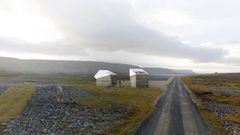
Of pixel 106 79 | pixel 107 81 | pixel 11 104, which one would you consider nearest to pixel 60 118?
pixel 11 104

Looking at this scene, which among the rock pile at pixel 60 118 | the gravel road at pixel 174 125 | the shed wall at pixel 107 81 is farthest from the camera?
the shed wall at pixel 107 81

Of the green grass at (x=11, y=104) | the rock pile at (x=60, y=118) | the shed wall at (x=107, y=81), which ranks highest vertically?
the shed wall at (x=107, y=81)

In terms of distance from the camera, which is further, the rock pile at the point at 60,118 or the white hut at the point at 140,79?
the white hut at the point at 140,79

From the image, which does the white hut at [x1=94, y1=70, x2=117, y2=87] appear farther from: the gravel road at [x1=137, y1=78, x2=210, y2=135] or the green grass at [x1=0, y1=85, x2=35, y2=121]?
the gravel road at [x1=137, y1=78, x2=210, y2=135]

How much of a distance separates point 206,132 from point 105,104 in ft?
83.4

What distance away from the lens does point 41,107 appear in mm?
45219

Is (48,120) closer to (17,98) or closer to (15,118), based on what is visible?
(15,118)

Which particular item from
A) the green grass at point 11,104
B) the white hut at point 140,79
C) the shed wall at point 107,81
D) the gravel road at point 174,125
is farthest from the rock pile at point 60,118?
the white hut at point 140,79

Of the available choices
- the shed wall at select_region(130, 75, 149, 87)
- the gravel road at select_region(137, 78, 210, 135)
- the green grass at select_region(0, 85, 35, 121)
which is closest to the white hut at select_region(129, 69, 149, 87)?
the shed wall at select_region(130, 75, 149, 87)

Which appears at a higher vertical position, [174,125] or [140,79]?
[140,79]

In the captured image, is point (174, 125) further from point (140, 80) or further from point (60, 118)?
point (140, 80)

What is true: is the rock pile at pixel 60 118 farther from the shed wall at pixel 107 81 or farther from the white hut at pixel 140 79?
the white hut at pixel 140 79

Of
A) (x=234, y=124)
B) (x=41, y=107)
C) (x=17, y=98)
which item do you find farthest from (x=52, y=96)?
(x=234, y=124)

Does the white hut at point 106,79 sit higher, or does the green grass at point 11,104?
the white hut at point 106,79
